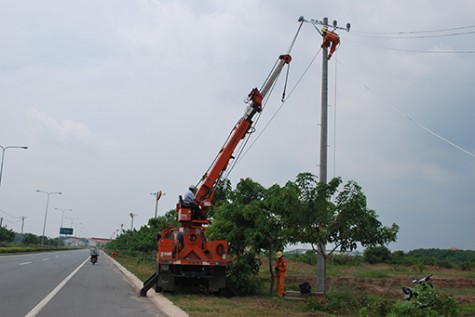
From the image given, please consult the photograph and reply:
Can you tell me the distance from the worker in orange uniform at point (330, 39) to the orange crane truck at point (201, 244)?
1.62 meters

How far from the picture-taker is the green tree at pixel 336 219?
12.5 meters

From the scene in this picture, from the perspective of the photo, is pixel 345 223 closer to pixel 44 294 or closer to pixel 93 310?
pixel 93 310

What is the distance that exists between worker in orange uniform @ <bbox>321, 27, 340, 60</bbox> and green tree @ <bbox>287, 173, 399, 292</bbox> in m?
4.87

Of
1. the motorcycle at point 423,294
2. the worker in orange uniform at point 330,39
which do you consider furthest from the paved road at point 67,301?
the worker in orange uniform at point 330,39

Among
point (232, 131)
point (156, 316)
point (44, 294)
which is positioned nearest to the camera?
point (156, 316)

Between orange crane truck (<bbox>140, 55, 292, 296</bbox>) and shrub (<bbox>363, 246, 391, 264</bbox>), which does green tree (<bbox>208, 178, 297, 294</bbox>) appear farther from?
shrub (<bbox>363, 246, 391, 264</bbox>)

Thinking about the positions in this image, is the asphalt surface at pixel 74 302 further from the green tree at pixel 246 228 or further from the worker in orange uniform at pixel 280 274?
the worker in orange uniform at pixel 280 274

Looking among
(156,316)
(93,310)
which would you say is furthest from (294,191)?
(93,310)

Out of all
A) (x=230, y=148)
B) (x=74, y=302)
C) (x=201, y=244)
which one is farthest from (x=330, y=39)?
(x=74, y=302)

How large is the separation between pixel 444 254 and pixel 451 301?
97525mm

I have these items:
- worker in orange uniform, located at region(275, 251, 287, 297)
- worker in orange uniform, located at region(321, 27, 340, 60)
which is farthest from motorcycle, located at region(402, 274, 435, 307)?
worker in orange uniform, located at region(321, 27, 340, 60)

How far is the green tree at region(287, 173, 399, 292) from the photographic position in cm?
1255

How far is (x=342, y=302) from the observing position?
504 inches

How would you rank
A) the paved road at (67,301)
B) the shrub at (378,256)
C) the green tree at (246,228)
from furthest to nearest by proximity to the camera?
the shrub at (378,256) < the green tree at (246,228) < the paved road at (67,301)
